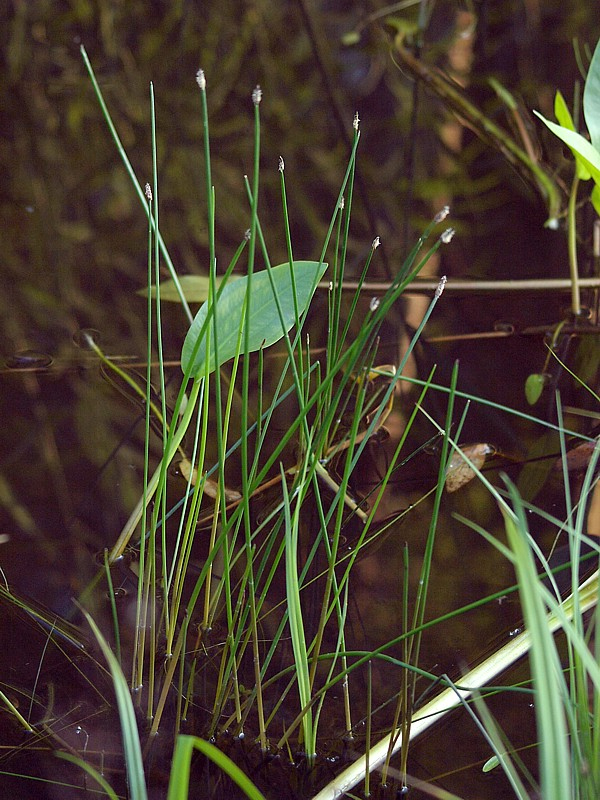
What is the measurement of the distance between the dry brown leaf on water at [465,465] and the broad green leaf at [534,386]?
8 cm

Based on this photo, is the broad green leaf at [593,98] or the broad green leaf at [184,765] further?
the broad green leaf at [593,98]

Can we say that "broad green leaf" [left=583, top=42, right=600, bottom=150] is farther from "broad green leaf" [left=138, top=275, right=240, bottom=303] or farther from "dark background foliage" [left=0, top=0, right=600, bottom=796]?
"broad green leaf" [left=138, top=275, right=240, bottom=303]

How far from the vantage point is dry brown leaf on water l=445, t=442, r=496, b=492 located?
49cm

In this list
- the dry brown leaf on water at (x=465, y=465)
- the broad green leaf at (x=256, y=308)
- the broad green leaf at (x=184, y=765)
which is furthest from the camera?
the dry brown leaf on water at (x=465, y=465)

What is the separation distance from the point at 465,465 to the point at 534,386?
0.13 metres

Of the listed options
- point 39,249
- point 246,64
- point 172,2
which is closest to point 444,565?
point 39,249

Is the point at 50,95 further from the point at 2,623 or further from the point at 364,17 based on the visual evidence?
the point at 2,623

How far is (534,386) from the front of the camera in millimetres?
588

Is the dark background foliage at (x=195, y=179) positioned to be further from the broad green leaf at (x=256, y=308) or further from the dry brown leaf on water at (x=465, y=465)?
the broad green leaf at (x=256, y=308)

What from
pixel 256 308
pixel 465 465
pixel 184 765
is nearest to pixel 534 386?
pixel 465 465

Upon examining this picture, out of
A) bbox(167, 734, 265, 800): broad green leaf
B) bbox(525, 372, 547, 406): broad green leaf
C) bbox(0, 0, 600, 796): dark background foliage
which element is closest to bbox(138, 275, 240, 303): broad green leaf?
bbox(0, 0, 600, 796): dark background foliage

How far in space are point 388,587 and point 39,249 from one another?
1.83 ft

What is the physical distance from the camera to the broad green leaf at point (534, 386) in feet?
1.89

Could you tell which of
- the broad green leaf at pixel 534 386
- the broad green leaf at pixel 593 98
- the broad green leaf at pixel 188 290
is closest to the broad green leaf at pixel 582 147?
the broad green leaf at pixel 593 98
